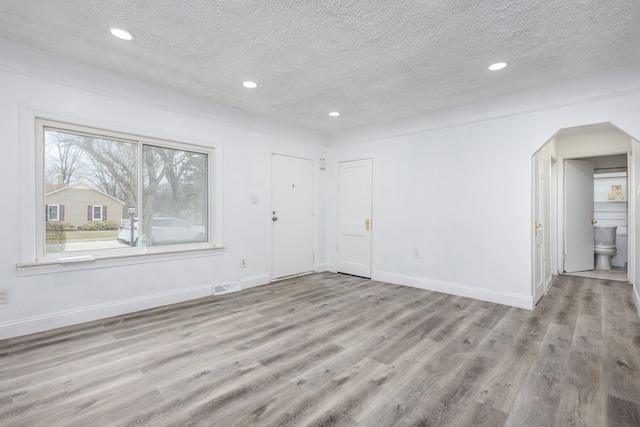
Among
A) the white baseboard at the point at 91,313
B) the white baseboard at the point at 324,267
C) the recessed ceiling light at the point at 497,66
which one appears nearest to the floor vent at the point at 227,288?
the white baseboard at the point at 91,313

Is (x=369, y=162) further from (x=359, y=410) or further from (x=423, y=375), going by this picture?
(x=359, y=410)

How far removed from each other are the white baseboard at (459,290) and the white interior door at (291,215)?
52.3 inches

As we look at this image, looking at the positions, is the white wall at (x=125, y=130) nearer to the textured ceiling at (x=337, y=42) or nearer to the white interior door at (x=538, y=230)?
the textured ceiling at (x=337, y=42)

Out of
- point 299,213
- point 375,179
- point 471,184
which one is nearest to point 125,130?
point 299,213

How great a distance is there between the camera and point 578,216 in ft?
18.2

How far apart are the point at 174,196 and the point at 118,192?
0.61 metres

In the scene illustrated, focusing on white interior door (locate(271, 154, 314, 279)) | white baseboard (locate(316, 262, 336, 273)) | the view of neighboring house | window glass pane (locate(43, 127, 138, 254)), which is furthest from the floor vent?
white baseboard (locate(316, 262, 336, 273))

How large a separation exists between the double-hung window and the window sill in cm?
9

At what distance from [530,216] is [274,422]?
3.56 m

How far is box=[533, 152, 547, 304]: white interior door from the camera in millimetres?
3686

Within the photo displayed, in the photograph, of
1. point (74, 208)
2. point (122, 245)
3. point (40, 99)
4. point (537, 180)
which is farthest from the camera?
point (537, 180)

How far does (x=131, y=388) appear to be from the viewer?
1.99 meters

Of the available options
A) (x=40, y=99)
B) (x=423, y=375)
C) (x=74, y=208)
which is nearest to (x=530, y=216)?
(x=423, y=375)

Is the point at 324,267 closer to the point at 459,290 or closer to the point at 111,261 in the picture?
the point at 459,290
